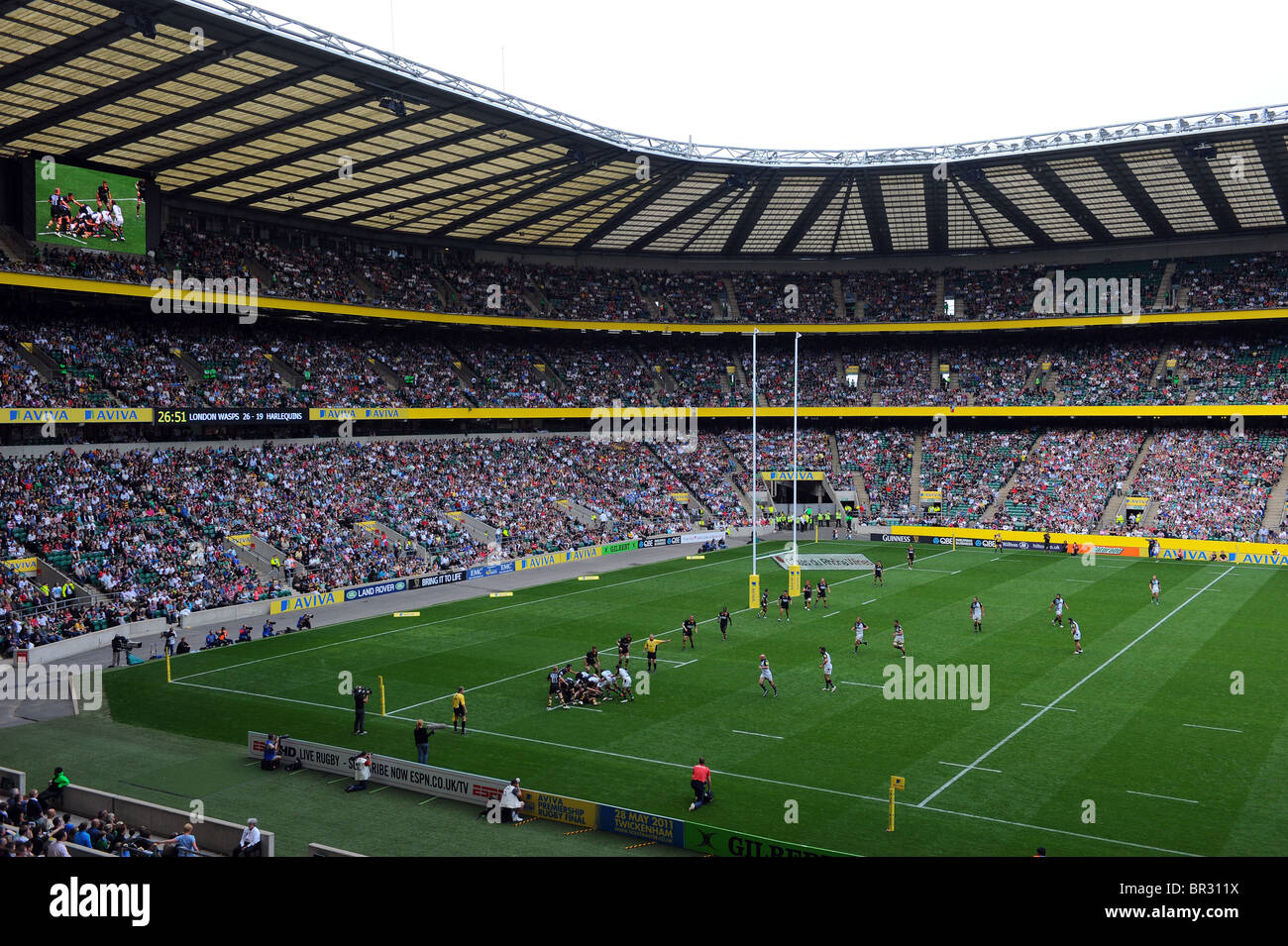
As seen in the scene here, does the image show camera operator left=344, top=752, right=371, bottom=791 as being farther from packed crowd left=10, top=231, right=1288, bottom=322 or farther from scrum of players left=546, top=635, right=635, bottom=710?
packed crowd left=10, top=231, right=1288, bottom=322

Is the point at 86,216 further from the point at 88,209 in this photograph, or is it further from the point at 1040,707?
the point at 1040,707

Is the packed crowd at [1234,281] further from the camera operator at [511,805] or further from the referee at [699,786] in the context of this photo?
the camera operator at [511,805]

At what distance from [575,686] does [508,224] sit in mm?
46403

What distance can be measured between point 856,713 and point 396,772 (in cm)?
1245

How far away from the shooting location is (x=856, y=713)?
28.5m

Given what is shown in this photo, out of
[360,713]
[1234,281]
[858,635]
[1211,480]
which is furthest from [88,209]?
[1234,281]

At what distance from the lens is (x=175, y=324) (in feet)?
183

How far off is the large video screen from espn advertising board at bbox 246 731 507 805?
3233cm

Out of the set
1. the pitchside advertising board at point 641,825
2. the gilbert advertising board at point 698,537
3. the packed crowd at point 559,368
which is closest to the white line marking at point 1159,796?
the pitchside advertising board at point 641,825

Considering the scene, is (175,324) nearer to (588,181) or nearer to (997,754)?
(588,181)

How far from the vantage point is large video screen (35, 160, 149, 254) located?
46.6 metres

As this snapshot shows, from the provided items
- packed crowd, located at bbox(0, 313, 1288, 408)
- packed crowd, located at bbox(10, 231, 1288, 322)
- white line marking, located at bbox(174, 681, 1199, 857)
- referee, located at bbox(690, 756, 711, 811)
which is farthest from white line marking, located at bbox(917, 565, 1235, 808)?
packed crowd, located at bbox(10, 231, 1288, 322)
